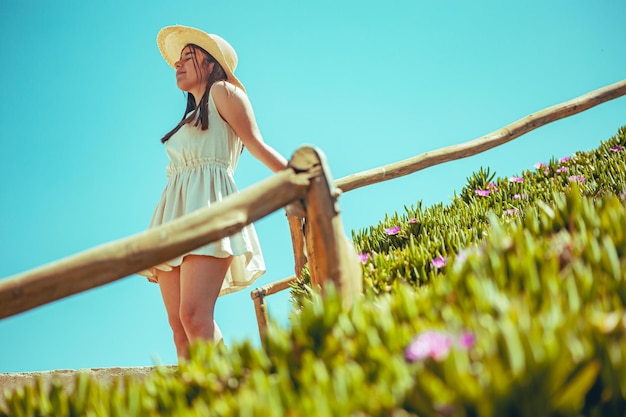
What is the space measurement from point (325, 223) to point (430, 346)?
0.65m

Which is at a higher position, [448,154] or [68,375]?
[448,154]

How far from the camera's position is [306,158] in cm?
193

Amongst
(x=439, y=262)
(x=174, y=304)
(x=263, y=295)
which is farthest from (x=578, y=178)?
(x=174, y=304)

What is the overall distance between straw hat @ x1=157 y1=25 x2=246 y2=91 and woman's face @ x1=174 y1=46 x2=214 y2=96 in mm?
67

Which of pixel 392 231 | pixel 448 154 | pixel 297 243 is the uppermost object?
pixel 448 154

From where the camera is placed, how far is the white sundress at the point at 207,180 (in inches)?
126

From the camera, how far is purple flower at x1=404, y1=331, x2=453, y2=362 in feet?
4.36

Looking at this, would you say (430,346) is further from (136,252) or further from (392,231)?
(392,231)

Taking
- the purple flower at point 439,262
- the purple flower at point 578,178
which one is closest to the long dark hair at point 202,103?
the purple flower at point 439,262

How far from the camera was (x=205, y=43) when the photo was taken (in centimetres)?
351

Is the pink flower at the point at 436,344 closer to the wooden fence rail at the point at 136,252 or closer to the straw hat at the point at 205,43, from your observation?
the wooden fence rail at the point at 136,252

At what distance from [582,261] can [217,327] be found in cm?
175

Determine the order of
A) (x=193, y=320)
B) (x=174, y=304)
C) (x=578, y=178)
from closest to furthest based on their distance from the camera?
(x=193, y=320)
(x=174, y=304)
(x=578, y=178)

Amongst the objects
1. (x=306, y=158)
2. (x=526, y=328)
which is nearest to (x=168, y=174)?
→ (x=306, y=158)
